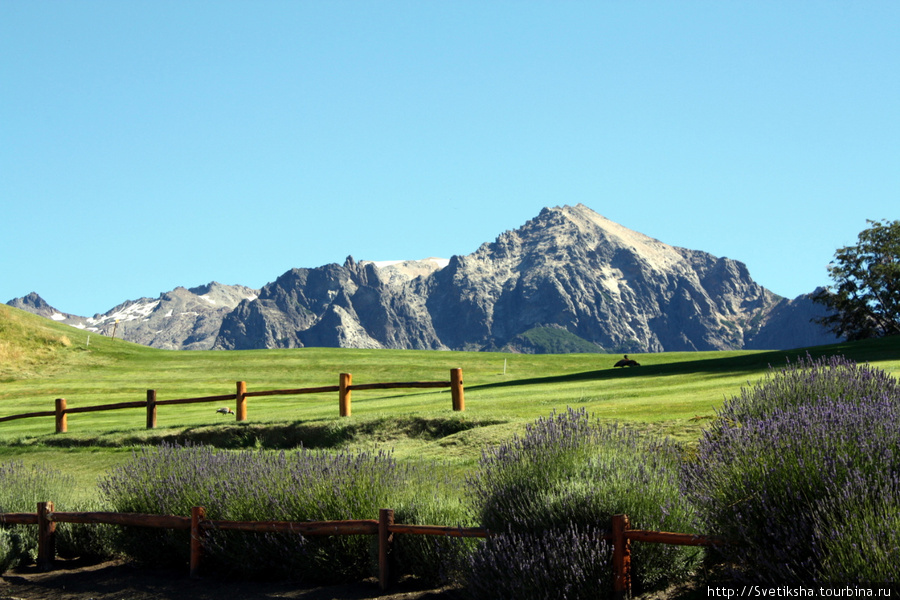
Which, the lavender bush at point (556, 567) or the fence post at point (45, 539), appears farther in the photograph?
the fence post at point (45, 539)

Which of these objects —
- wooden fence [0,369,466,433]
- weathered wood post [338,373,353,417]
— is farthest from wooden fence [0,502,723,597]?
weathered wood post [338,373,353,417]

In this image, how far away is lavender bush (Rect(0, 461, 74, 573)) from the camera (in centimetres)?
1107

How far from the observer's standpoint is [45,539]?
10.9 meters

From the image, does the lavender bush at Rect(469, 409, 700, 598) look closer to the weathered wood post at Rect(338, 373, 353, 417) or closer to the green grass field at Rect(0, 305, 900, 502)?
the green grass field at Rect(0, 305, 900, 502)

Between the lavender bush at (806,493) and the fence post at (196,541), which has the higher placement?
the lavender bush at (806,493)

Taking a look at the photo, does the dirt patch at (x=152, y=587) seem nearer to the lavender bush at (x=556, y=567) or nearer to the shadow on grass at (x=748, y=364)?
the lavender bush at (x=556, y=567)

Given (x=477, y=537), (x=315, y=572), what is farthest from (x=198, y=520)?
(x=477, y=537)

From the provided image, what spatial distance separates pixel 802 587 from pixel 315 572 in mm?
5185

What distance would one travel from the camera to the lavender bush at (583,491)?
7292 millimetres

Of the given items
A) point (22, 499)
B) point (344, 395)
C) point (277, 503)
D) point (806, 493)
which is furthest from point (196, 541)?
point (344, 395)

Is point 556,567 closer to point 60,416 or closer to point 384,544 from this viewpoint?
point 384,544

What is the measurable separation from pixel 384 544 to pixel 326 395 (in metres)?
31.0

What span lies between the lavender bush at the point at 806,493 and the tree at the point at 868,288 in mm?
59693

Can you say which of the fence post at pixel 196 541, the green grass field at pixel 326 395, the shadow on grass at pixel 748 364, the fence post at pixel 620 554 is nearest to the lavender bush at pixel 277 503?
the fence post at pixel 196 541
